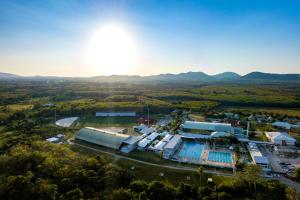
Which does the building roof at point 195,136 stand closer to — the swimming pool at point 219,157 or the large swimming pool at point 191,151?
→ the large swimming pool at point 191,151

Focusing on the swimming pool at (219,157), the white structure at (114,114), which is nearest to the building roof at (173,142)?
the swimming pool at (219,157)

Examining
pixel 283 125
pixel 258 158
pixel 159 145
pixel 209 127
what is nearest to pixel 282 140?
pixel 258 158

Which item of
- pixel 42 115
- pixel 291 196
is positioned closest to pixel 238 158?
pixel 291 196

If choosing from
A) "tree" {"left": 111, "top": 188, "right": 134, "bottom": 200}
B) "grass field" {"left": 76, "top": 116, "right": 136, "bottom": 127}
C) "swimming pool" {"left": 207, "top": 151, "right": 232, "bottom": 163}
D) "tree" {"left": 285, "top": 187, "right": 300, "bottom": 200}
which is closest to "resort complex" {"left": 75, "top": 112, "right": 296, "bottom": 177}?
"swimming pool" {"left": 207, "top": 151, "right": 232, "bottom": 163}

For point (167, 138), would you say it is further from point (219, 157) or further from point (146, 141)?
point (219, 157)

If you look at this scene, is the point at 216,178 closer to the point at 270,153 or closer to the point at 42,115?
the point at 270,153
